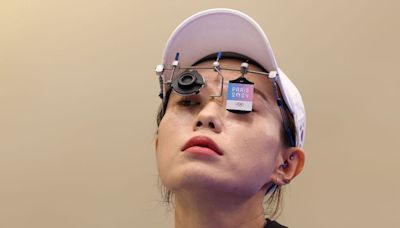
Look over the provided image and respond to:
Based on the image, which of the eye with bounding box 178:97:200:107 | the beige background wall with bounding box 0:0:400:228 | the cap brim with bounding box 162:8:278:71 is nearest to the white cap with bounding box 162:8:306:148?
the cap brim with bounding box 162:8:278:71

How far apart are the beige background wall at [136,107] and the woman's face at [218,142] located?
418 millimetres

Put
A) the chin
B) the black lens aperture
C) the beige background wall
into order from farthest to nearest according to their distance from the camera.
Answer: the beige background wall < the black lens aperture < the chin

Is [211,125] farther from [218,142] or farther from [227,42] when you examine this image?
[227,42]

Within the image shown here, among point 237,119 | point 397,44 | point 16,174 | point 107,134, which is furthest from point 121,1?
point 397,44

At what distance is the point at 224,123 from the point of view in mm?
933

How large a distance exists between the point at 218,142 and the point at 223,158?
33 mm

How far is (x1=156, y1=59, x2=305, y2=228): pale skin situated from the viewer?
0.89 meters

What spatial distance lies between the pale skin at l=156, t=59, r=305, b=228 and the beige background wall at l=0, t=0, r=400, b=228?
1.20 ft

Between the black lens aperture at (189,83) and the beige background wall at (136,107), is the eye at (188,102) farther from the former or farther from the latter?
the beige background wall at (136,107)

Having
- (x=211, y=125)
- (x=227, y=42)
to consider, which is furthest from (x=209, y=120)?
(x=227, y=42)

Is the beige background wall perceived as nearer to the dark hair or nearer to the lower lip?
the dark hair

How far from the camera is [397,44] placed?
1380mm

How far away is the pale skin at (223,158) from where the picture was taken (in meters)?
0.89

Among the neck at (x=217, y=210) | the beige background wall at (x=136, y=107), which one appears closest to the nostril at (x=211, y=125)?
the neck at (x=217, y=210)
